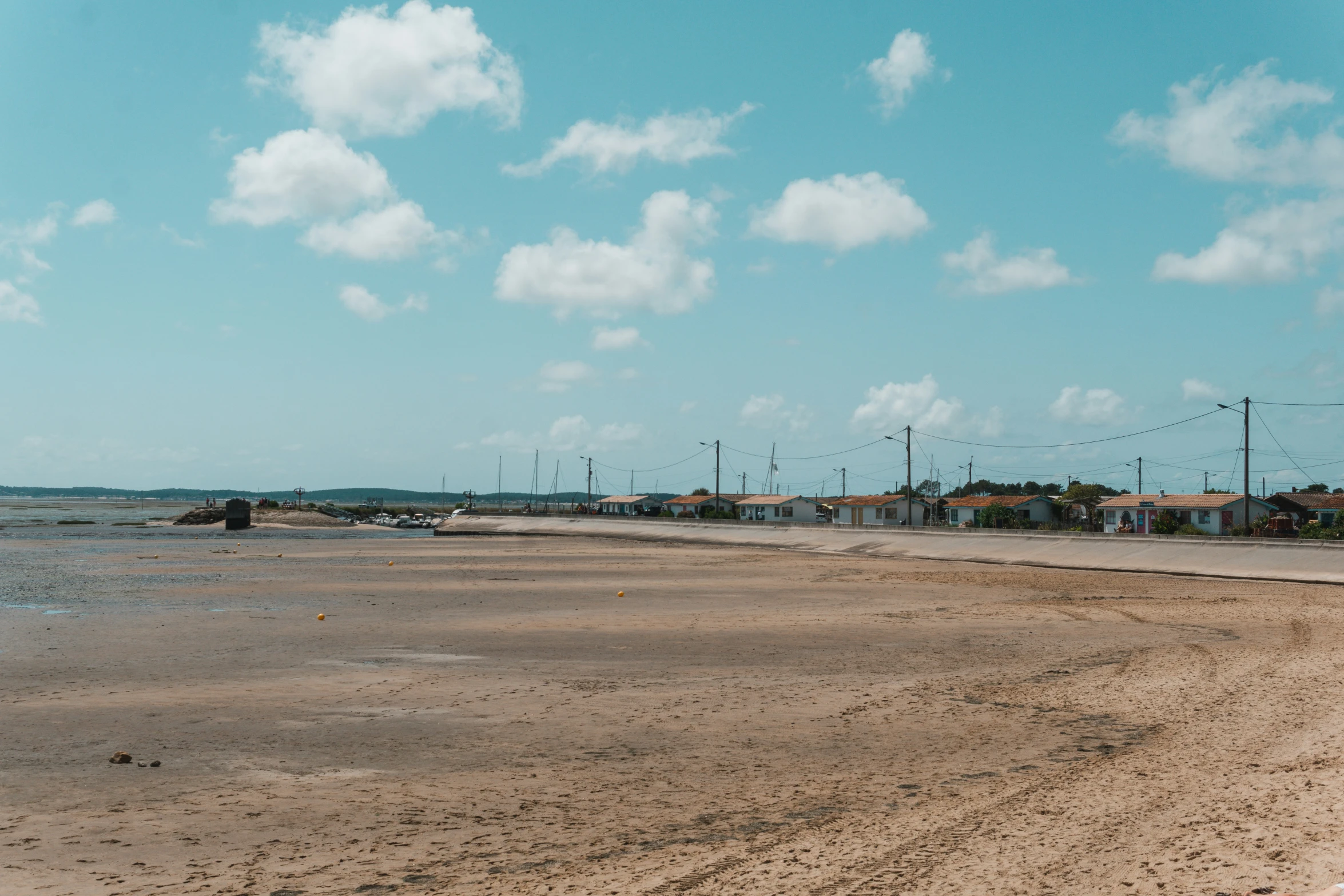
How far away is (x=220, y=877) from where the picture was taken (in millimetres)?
7215

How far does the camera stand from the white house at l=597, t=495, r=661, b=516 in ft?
484

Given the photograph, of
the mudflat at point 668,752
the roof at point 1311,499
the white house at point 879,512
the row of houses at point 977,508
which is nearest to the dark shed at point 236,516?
the row of houses at point 977,508

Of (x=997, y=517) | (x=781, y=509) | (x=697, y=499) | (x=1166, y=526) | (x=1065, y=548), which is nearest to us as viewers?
(x=1065, y=548)

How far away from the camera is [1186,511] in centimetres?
8394

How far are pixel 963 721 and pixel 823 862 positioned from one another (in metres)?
5.76

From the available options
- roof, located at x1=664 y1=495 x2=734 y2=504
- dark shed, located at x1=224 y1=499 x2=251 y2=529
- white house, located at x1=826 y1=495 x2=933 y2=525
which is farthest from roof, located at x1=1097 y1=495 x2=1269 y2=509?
dark shed, located at x1=224 y1=499 x2=251 y2=529

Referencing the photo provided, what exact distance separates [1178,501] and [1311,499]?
1421 centimetres

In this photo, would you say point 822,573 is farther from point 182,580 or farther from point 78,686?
point 78,686

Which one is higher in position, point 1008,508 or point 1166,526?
point 1008,508

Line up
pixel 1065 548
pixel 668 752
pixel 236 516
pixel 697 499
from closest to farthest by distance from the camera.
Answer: pixel 668 752, pixel 1065 548, pixel 236 516, pixel 697 499

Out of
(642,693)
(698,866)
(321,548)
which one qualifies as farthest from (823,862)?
(321,548)

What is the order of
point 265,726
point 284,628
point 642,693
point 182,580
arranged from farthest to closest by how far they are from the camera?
1. point 182,580
2. point 284,628
3. point 642,693
4. point 265,726

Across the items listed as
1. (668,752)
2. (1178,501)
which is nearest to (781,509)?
(1178,501)

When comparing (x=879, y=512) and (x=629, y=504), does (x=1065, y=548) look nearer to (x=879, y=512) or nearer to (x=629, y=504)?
(x=879, y=512)
